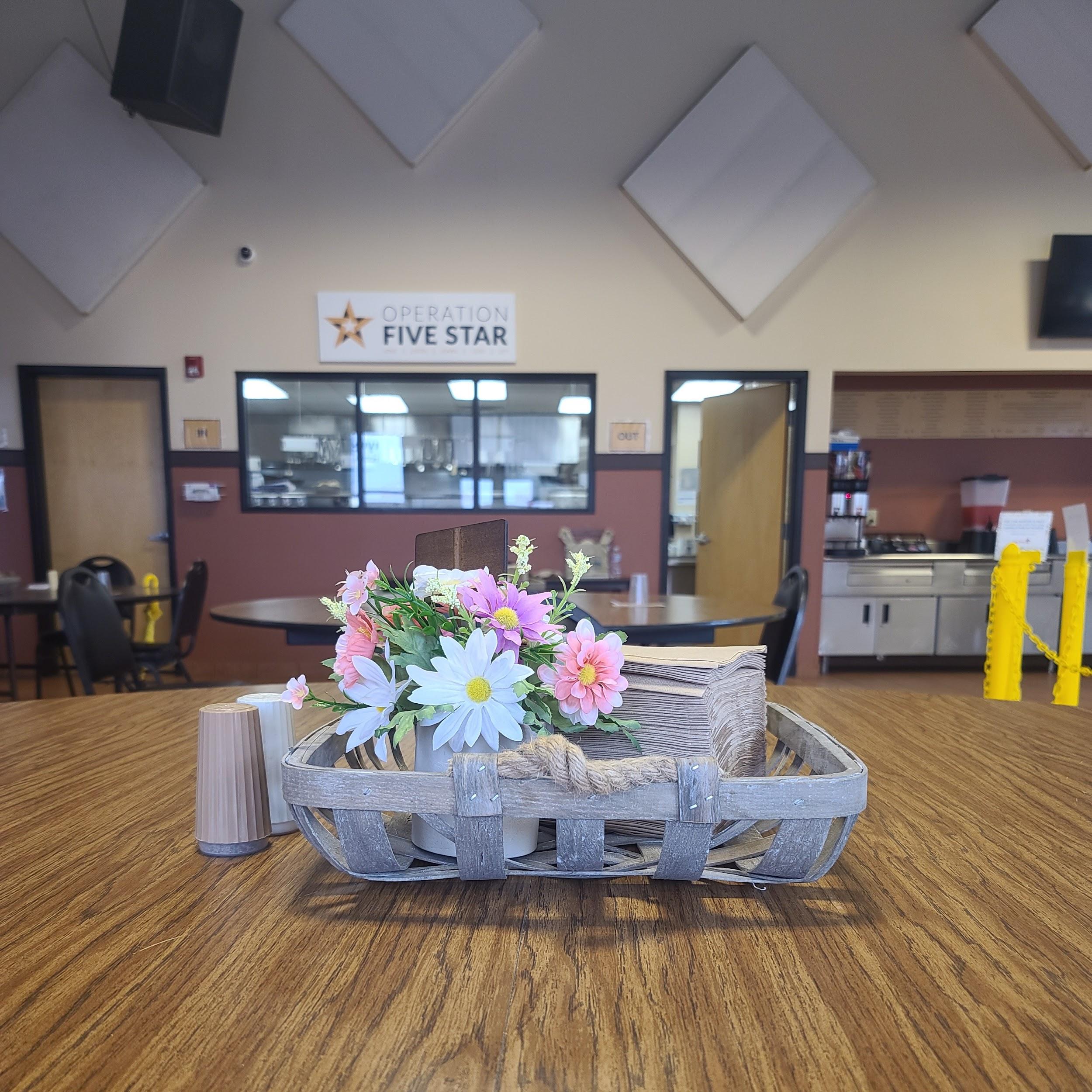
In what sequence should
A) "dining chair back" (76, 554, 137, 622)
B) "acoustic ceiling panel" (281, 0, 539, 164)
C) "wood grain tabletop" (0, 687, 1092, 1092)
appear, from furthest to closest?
1. "acoustic ceiling panel" (281, 0, 539, 164)
2. "dining chair back" (76, 554, 137, 622)
3. "wood grain tabletop" (0, 687, 1092, 1092)

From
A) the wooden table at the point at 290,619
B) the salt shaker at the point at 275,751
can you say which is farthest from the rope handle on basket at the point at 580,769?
the wooden table at the point at 290,619

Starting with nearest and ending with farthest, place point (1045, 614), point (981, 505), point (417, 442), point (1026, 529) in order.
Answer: point (1026, 529), point (417, 442), point (1045, 614), point (981, 505)

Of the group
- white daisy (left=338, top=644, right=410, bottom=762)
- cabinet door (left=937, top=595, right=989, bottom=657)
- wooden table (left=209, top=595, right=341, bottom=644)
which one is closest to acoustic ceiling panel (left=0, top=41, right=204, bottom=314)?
wooden table (left=209, top=595, right=341, bottom=644)

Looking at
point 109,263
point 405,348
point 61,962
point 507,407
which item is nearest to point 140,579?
point 109,263

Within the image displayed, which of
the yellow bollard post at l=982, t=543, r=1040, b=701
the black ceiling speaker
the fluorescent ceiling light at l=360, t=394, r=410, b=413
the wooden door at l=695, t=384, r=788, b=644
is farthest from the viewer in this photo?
the wooden door at l=695, t=384, r=788, b=644

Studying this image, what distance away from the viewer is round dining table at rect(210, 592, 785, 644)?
254 cm

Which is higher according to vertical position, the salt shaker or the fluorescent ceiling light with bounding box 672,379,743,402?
the fluorescent ceiling light with bounding box 672,379,743,402

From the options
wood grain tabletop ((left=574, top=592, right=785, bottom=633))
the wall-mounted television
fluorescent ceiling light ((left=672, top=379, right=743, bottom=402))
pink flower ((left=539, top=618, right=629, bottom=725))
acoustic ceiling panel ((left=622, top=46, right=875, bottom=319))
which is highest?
acoustic ceiling panel ((left=622, top=46, right=875, bottom=319))

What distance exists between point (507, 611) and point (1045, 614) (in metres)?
5.54

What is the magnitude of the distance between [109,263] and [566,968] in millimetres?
5251

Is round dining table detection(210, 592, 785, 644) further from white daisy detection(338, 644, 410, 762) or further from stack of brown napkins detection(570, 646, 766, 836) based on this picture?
white daisy detection(338, 644, 410, 762)

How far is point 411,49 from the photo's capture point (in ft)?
13.7

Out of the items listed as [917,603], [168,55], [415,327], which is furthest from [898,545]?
[168,55]

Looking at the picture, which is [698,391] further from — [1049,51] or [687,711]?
[687,711]
